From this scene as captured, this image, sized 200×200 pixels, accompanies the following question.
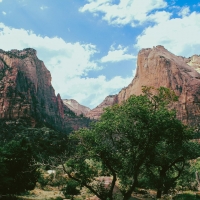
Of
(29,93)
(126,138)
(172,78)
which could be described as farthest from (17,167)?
(29,93)

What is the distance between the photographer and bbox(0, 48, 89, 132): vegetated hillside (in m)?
117

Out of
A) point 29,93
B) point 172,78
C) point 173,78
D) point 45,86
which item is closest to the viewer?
point 173,78

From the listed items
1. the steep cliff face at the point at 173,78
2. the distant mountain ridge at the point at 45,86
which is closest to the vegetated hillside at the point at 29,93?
the distant mountain ridge at the point at 45,86

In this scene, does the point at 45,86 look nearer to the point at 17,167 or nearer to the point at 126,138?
the point at 17,167

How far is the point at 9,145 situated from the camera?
915 inches

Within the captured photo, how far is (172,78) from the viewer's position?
411 feet

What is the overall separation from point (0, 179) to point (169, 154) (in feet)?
52.4

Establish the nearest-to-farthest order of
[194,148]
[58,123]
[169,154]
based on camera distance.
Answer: [169,154]
[194,148]
[58,123]

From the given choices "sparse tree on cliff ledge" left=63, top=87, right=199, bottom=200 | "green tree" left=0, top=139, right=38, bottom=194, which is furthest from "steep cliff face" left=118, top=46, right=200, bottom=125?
"green tree" left=0, top=139, right=38, bottom=194

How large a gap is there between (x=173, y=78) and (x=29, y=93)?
82185 millimetres

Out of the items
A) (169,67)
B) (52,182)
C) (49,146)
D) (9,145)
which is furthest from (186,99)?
(9,145)

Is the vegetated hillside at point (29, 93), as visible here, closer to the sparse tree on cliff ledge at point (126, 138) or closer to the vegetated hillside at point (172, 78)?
the vegetated hillside at point (172, 78)

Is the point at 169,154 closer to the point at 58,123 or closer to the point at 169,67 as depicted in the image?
the point at 169,67

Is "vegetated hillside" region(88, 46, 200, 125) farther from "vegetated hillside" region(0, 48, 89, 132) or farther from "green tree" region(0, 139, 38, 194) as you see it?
"green tree" region(0, 139, 38, 194)
